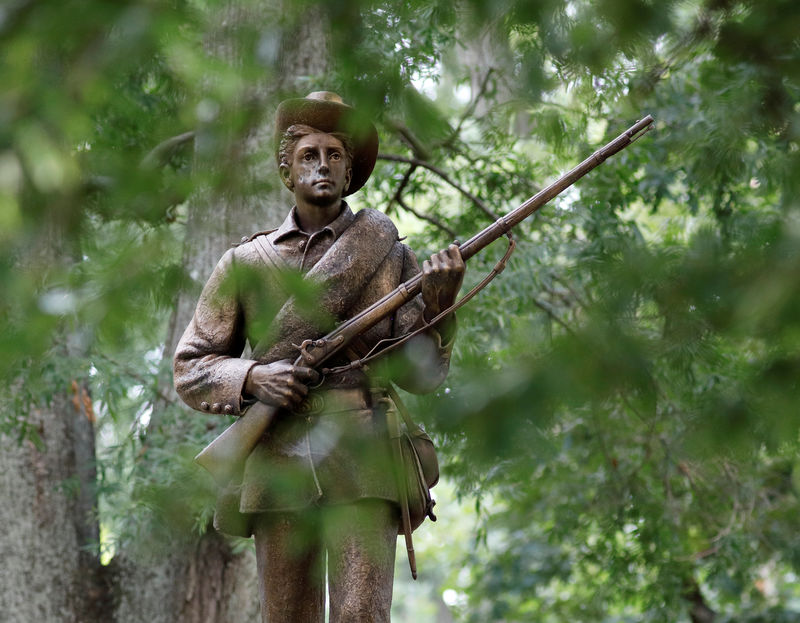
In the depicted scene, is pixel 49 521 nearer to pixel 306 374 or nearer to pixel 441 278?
pixel 306 374

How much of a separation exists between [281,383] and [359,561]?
0.66 m

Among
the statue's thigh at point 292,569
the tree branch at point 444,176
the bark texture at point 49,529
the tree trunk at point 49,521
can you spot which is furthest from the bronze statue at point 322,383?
the tree branch at point 444,176

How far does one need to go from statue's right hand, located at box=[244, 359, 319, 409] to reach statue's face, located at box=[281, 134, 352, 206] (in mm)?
668

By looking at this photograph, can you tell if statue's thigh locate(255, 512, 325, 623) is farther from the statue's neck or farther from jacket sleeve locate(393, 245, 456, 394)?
the statue's neck

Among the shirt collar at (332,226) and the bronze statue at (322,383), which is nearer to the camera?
the bronze statue at (322,383)

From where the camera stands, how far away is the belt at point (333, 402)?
4465mm

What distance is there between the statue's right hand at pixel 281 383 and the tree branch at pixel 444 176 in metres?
3.70

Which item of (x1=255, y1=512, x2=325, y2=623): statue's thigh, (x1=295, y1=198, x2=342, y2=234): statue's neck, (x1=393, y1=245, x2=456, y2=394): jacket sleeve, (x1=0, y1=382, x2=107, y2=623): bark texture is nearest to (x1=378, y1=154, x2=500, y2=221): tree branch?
(x1=0, y1=382, x2=107, y2=623): bark texture

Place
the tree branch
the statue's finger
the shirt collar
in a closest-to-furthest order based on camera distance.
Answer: the statue's finger → the shirt collar → the tree branch

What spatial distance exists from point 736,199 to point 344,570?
5102mm

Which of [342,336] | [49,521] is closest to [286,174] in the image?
[342,336]

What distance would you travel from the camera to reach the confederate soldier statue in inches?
171

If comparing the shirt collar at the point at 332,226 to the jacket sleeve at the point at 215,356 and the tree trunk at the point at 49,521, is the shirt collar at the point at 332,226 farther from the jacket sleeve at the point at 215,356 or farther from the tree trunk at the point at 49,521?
the tree trunk at the point at 49,521

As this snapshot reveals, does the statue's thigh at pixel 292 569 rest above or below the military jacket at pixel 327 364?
below
